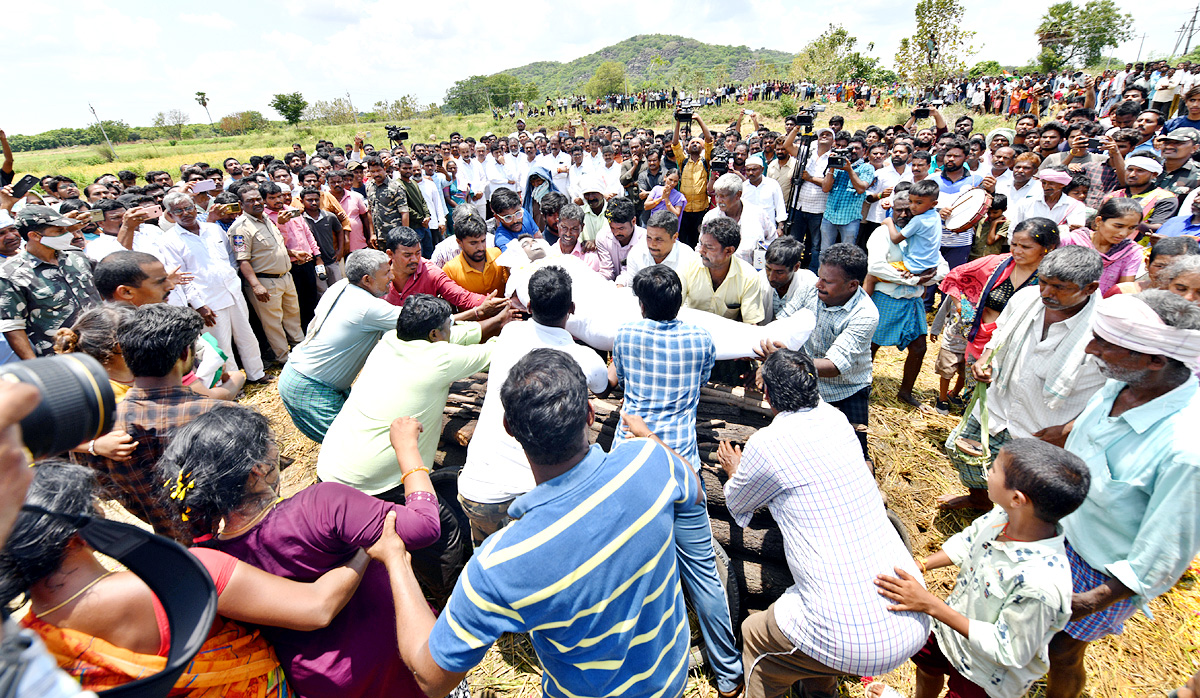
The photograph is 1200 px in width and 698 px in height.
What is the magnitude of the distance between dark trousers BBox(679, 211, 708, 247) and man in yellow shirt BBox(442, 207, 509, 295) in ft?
12.6

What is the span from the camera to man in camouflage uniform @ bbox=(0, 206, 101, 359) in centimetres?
415

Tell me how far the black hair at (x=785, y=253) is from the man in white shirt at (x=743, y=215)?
168cm

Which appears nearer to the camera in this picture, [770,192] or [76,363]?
[76,363]

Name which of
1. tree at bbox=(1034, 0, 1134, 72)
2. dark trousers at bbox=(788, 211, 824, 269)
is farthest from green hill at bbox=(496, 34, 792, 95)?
dark trousers at bbox=(788, 211, 824, 269)

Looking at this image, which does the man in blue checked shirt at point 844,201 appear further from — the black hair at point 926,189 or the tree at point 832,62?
the tree at point 832,62

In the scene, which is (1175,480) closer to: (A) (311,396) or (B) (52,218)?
(A) (311,396)

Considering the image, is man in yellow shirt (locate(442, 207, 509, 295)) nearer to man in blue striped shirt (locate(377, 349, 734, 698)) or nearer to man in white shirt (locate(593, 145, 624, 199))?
man in blue striped shirt (locate(377, 349, 734, 698))

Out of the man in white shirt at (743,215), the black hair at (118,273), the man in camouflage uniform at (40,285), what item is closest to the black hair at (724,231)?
the man in white shirt at (743,215)

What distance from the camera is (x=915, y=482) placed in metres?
4.29

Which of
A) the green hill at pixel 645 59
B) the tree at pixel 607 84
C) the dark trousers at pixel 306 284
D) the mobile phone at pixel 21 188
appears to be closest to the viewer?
the dark trousers at pixel 306 284

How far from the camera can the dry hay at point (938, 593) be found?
282 centimetres

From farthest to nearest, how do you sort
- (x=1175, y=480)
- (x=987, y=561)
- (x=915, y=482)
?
1. (x=915, y=482)
2. (x=987, y=561)
3. (x=1175, y=480)

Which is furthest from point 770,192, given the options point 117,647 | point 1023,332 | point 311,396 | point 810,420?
point 117,647

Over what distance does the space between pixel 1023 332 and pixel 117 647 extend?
4490mm
